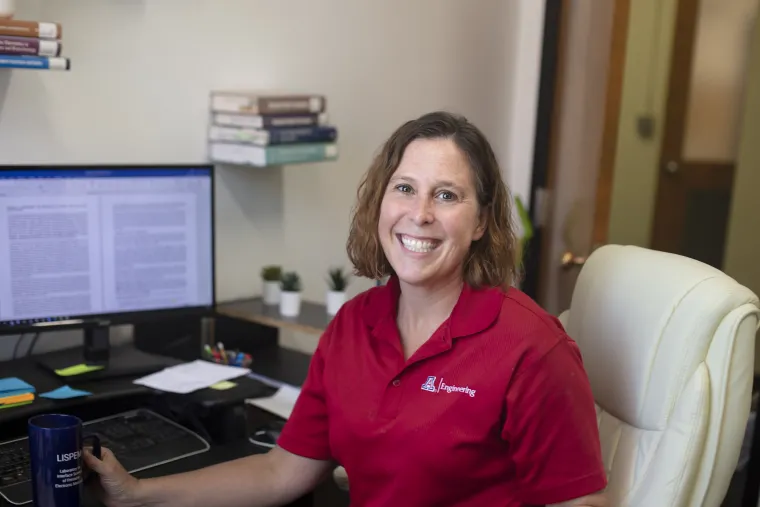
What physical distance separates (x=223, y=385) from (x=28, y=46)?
2.45 feet

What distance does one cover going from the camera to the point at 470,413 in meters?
1.30

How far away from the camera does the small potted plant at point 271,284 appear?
7.23 feet

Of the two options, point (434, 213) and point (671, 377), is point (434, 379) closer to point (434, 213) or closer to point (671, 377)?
point (434, 213)

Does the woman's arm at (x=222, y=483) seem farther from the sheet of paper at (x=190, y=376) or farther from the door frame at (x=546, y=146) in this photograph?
the door frame at (x=546, y=146)

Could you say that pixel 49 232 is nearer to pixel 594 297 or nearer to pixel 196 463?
pixel 196 463

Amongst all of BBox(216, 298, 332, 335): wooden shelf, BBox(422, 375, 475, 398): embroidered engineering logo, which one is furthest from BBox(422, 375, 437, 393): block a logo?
BBox(216, 298, 332, 335): wooden shelf

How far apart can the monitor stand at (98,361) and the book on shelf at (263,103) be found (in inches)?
24.0

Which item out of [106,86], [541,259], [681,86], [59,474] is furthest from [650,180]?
[59,474]

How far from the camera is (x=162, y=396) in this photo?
1742 millimetres

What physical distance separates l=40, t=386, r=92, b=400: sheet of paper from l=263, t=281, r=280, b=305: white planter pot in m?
0.65

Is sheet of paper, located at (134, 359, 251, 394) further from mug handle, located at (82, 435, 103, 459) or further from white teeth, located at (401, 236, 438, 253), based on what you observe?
white teeth, located at (401, 236, 438, 253)

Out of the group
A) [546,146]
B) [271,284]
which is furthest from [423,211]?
[546,146]

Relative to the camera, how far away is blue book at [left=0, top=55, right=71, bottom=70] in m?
1.56

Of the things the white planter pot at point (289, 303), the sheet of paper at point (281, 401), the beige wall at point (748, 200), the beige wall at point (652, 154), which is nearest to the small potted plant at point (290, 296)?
the white planter pot at point (289, 303)
